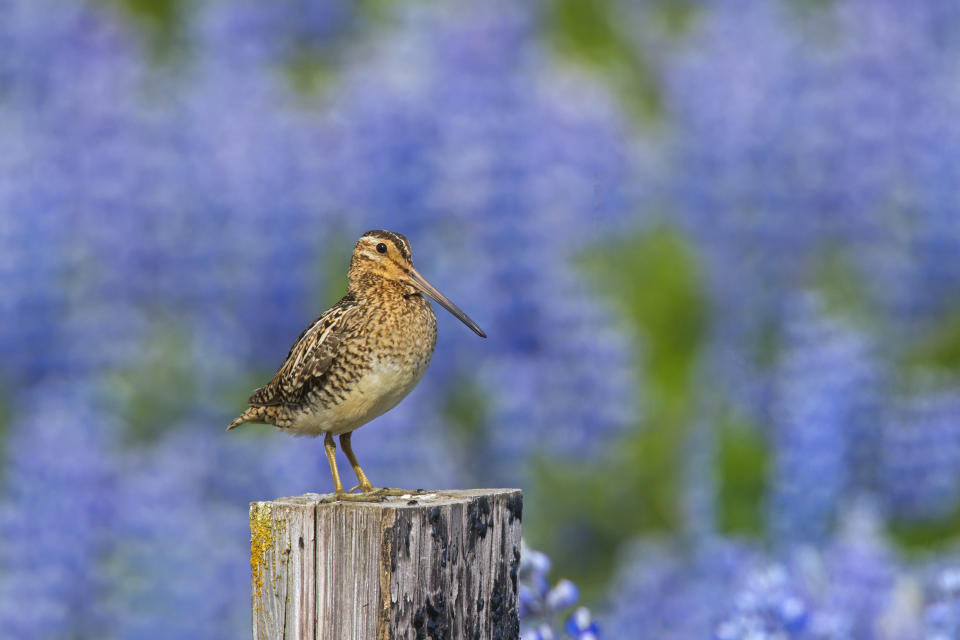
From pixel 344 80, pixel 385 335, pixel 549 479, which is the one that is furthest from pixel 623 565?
pixel 344 80

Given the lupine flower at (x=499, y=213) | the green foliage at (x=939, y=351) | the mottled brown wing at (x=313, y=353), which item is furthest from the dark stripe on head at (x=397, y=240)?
the green foliage at (x=939, y=351)

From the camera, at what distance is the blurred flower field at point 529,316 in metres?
7.34

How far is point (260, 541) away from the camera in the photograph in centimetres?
283

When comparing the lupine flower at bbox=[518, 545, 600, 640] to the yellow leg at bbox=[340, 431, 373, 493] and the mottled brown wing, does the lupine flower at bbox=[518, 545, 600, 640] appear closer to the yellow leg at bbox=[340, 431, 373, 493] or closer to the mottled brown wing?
the yellow leg at bbox=[340, 431, 373, 493]

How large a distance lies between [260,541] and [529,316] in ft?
19.4

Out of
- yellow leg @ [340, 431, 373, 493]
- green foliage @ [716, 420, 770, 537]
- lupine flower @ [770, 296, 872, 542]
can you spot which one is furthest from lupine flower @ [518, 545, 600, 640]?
green foliage @ [716, 420, 770, 537]

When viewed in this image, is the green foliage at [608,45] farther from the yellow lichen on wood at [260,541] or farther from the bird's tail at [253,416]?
the yellow lichen on wood at [260,541]

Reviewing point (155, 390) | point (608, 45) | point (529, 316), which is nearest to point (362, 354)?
point (529, 316)

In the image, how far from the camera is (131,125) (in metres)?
10.9

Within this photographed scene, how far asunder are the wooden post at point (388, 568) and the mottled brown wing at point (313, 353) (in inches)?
21.3

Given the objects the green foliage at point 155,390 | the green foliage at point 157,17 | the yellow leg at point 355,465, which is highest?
the green foliage at point 157,17

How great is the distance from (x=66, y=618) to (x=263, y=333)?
2129 mm

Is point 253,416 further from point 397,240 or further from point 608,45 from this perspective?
point 608,45

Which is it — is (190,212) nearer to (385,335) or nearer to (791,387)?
(791,387)
